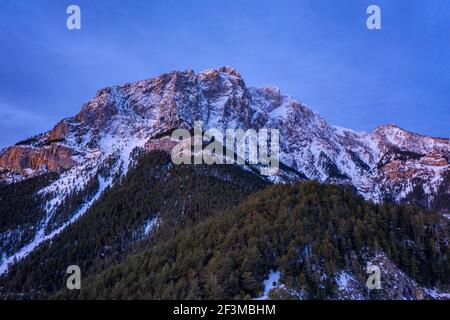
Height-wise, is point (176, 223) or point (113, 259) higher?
point (176, 223)

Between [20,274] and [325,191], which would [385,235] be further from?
[20,274]

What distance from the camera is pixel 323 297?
274ft

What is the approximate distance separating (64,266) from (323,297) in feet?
462

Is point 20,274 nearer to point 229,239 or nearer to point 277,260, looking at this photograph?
point 229,239

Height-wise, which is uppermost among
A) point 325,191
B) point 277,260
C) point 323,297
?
point 325,191

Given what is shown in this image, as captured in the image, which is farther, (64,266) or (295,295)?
(64,266)

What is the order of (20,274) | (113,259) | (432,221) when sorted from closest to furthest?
1. (432,221)
2. (113,259)
3. (20,274)

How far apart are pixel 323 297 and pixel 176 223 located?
113 meters

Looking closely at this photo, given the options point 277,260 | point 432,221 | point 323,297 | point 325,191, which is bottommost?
point 323,297
